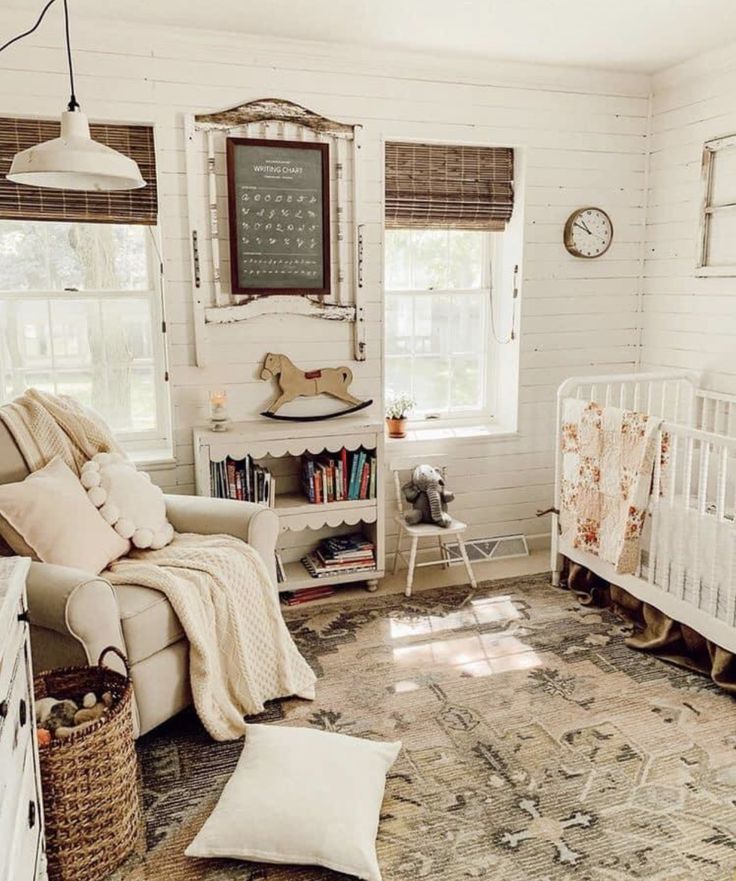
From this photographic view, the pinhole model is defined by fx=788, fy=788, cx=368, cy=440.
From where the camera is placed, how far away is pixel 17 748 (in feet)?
4.27

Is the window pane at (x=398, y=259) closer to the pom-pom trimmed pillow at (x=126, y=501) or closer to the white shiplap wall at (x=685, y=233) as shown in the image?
the white shiplap wall at (x=685, y=233)

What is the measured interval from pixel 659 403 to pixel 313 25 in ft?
7.92

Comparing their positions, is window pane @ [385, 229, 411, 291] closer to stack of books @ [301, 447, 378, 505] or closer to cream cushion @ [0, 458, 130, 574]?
stack of books @ [301, 447, 378, 505]

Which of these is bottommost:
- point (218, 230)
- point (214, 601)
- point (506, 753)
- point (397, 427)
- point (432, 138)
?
point (506, 753)

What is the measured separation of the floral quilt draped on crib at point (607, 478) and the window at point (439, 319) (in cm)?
83

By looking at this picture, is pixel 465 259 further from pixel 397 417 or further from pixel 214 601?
pixel 214 601

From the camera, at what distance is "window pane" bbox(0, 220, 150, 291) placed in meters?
3.29

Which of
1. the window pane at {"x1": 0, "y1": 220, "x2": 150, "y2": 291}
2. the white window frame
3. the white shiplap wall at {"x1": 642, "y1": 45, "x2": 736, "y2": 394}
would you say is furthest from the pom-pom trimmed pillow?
the white shiplap wall at {"x1": 642, "y1": 45, "x2": 736, "y2": 394}

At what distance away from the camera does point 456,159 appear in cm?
381

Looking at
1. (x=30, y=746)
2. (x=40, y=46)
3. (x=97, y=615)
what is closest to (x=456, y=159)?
(x=40, y=46)

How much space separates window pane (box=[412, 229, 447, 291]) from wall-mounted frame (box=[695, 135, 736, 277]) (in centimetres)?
122

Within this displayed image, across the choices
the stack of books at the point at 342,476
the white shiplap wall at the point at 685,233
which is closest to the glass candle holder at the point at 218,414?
the stack of books at the point at 342,476

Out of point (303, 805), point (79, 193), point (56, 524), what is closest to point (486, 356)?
point (79, 193)

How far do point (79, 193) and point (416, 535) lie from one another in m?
2.02
